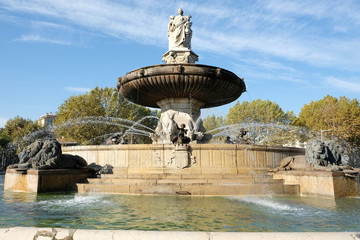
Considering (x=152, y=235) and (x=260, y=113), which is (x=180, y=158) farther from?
(x=260, y=113)

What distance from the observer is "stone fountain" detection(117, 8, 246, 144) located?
446 inches

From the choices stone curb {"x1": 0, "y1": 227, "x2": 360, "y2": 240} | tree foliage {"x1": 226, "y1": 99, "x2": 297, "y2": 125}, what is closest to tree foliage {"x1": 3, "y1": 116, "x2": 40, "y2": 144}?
tree foliage {"x1": 226, "y1": 99, "x2": 297, "y2": 125}

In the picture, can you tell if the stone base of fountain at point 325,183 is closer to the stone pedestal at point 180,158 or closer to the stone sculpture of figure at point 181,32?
the stone pedestal at point 180,158

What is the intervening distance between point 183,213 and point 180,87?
24.8 feet

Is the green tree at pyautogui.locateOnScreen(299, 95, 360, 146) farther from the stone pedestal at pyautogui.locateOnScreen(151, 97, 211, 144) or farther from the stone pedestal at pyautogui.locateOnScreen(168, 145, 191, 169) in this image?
the stone pedestal at pyautogui.locateOnScreen(168, 145, 191, 169)

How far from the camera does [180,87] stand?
11.9 metres

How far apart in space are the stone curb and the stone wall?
19.2ft

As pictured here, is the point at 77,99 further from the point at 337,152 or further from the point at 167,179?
the point at 337,152

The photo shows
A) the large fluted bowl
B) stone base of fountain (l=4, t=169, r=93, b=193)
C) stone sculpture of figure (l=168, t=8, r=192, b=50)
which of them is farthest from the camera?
stone sculpture of figure (l=168, t=8, r=192, b=50)

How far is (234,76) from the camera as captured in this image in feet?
40.0

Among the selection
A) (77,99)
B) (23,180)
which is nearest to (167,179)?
(23,180)

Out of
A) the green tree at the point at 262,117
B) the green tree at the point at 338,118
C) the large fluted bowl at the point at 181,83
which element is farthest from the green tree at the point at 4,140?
the green tree at the point at 338,118

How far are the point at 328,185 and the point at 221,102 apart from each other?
8201 millimetres

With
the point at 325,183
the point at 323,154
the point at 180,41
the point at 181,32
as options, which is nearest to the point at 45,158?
the point at 325,183
